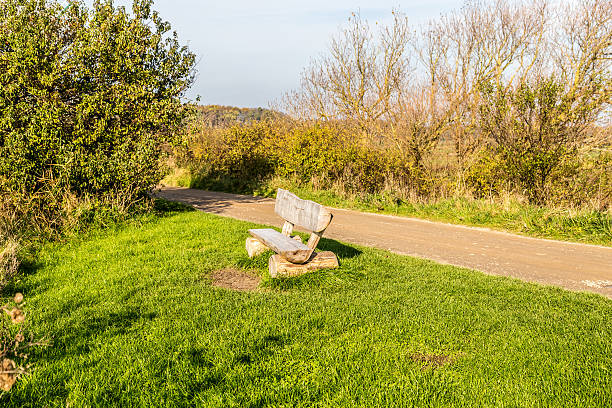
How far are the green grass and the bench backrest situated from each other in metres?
6.24

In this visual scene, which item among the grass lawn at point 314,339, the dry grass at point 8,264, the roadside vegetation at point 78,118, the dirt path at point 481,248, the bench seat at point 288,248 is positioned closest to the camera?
the grass lawn at point 314,339

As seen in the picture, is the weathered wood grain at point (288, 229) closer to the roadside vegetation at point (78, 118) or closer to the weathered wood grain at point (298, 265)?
the weathered wood grain at point (298, 265)

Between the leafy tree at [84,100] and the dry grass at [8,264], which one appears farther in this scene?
the leafy tree at [84,100]

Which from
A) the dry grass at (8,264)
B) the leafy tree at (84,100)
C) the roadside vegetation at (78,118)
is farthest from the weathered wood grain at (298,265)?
the leafy tree at (84,100)

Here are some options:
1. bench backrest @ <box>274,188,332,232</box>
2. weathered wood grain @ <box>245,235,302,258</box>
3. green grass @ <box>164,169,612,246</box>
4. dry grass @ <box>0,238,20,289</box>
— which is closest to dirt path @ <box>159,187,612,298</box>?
green grass @ <box>164,169,612,246</box>

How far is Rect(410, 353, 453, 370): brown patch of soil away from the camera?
11.3ft

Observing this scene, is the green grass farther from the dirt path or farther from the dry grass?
the dry grass

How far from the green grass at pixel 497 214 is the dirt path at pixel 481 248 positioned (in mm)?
565

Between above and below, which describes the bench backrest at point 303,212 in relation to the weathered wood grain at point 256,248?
above

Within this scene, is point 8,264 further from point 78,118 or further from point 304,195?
point 304,195

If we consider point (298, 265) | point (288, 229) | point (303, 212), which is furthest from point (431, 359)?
point (288, 229)

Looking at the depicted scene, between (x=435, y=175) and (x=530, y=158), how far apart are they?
3381mm

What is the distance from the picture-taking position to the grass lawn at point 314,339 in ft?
10.0

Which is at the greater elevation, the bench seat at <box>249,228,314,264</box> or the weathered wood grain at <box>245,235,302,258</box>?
the bench seat at <box>249,228,314,264</box>
